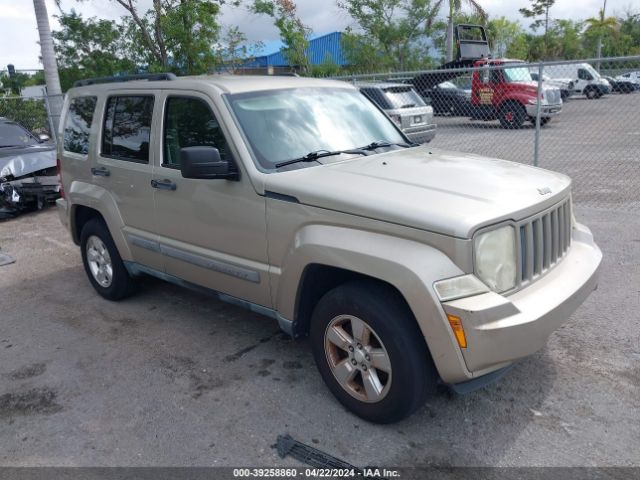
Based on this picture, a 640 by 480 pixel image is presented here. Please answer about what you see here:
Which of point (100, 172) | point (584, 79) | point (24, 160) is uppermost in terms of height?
point (584, 79)

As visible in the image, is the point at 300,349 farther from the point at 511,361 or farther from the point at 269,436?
the point at 511,361

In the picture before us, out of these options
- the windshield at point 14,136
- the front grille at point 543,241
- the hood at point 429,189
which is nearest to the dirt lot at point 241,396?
the front grille at point 543,241

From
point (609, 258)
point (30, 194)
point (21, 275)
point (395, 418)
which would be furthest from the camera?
point (30, 194)

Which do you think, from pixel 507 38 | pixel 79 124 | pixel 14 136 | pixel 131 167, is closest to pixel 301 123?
pixel 131 167

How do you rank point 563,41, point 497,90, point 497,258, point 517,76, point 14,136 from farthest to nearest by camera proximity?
1. point 563,41
2. point 517,76
3. point 497,90
4. point 14,136
5. point 497,258

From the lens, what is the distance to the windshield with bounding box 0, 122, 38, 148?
10.0 metres

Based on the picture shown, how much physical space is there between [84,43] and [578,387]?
15.7m

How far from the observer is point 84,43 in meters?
15.4

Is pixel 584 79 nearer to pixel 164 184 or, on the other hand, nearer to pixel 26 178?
pixel 26 178

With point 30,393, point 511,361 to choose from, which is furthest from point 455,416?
point 30,393

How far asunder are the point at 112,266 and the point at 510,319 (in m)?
3.73

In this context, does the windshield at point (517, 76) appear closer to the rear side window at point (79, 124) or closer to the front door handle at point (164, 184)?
the rear side window at point (79, 124)

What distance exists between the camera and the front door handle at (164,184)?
4.16 m

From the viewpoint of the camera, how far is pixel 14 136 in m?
10.2
